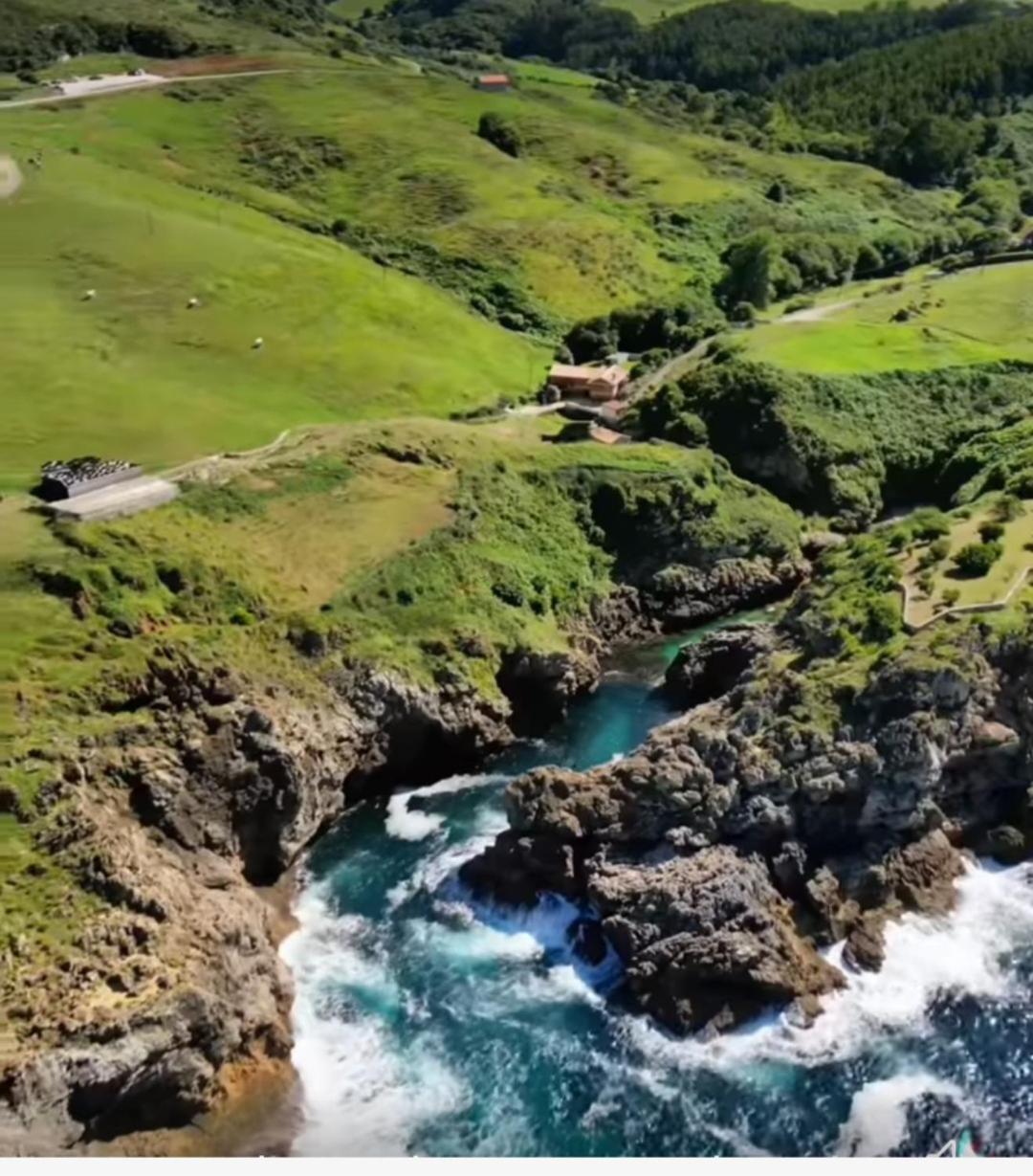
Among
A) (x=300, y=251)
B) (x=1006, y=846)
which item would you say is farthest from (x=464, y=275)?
(x=1006, y=846)

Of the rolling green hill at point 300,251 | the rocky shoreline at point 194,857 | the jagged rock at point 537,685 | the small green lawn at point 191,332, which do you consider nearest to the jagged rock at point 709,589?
the rocky shoreline at point 194,857

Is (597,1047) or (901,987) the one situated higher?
(901,987)

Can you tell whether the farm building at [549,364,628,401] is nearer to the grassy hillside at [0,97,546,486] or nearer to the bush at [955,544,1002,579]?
the grassy hillside at [0,97,546,486]

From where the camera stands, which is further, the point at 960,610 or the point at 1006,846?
the point at 960,610

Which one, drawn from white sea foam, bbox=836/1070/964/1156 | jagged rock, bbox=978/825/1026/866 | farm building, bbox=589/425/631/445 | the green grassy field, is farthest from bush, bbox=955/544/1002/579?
the green grassy field

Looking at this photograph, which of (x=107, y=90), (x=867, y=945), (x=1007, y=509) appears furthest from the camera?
(x=107, y=90)

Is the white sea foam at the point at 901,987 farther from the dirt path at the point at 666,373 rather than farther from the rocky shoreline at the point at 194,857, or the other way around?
the dirt path at the point at 666,373

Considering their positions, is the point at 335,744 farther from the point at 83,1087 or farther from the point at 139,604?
the point at 83,1087

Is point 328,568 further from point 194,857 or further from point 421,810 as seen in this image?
point 194,857
